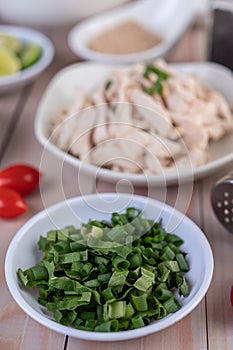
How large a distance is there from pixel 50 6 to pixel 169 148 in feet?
3.12

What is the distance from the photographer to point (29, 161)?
5.16ft

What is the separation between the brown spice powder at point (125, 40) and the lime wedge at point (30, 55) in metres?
0.17

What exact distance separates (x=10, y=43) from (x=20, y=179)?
2.36ft

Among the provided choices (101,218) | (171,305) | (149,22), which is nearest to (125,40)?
(149,22)

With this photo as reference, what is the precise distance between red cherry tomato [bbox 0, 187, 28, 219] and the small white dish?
2.25 feet

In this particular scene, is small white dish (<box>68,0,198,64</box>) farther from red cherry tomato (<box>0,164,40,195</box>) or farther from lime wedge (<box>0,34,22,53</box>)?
red cherry tomato (<box>0,164,40,195</box>)

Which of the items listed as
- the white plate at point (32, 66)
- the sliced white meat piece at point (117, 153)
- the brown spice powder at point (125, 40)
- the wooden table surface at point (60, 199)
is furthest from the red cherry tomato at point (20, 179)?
the brown spice powder at point (125, 40)

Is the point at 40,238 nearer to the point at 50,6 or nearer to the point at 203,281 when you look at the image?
the point at 203,281

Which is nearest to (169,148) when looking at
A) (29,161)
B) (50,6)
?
(29,161)

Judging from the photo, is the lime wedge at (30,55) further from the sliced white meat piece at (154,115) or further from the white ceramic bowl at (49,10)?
the sliced white meat piece at (154,115)

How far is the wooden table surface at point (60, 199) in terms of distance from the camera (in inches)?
41.4

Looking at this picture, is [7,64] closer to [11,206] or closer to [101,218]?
[11,206]

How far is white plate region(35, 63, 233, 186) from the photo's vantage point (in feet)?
4.46

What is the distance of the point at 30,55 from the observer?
1.95m
